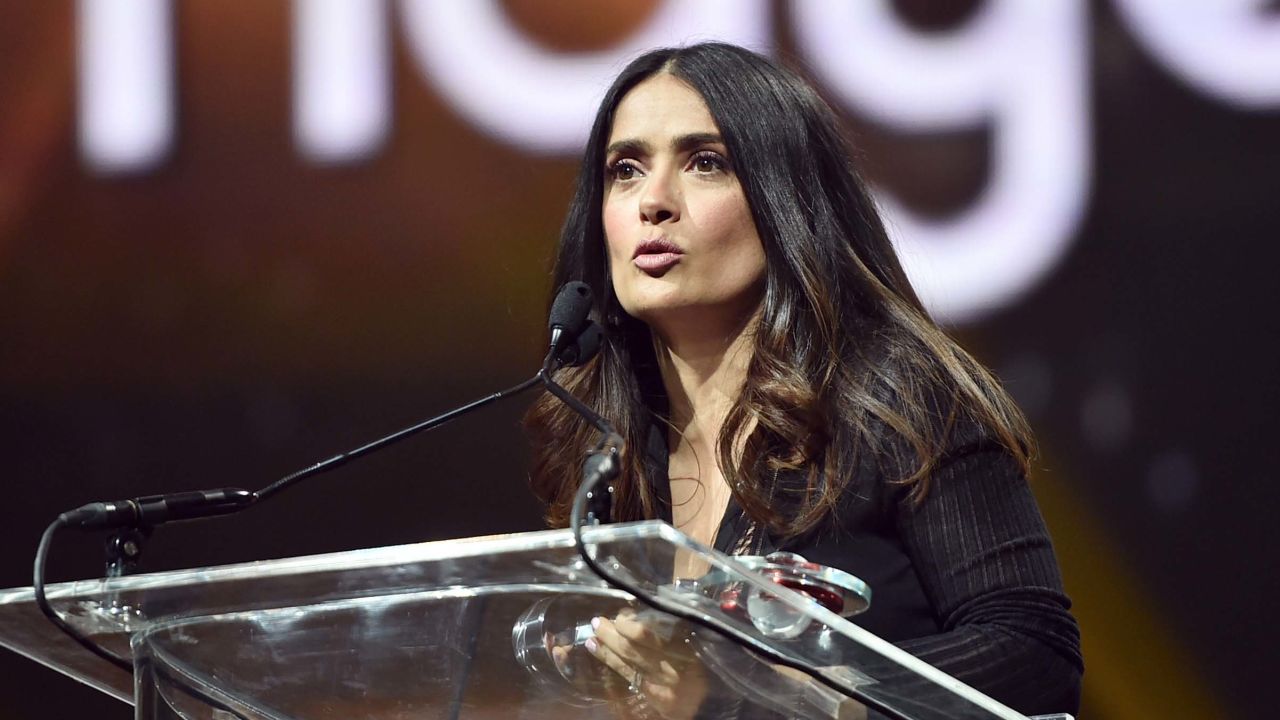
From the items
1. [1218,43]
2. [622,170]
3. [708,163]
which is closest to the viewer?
[708,163]

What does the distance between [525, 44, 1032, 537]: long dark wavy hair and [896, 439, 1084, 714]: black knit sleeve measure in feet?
0.12

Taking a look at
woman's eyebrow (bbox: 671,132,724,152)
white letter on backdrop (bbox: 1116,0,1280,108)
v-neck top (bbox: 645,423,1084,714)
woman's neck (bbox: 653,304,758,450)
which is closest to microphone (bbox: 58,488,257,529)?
v-neck top (bbox: 645,423,1084,714)

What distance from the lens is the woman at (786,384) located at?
1.89 meters

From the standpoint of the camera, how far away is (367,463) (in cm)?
306

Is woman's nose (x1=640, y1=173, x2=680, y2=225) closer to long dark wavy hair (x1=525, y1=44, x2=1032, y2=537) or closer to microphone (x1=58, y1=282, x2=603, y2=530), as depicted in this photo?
long dark wavy hair (x1=525, y1=44, x2=1032, y2=537)

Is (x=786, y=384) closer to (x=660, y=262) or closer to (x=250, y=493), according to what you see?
(x=660, y=262)

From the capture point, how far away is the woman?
1.89 m

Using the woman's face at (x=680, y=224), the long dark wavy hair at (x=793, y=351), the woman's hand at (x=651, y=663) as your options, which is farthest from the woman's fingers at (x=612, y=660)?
the woman's face at (x=680, y=224)

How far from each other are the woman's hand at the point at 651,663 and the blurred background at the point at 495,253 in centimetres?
170

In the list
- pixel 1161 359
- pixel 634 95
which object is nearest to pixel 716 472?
pixel 634 95

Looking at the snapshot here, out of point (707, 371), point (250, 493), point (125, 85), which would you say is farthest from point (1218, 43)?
point (125, 85)

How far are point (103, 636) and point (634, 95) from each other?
1267mm

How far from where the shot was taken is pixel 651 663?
1.15m

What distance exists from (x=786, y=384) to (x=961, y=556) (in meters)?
0.34
